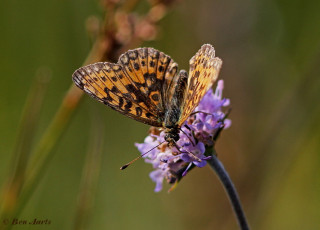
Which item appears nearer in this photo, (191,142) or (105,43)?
(191,142)

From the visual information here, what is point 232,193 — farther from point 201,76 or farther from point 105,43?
point 105,43

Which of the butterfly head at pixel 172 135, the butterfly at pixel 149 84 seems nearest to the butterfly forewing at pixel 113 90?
the butterfly at pixel 149 84

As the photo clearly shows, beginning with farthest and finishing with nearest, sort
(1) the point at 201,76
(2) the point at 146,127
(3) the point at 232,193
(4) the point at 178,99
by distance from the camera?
(2) the point at 146,127 < (4) the point at 178,99 < (1) the point at 201,76 < (3) the point at 232,193

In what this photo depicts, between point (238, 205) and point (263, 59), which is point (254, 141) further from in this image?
point (238, 205)

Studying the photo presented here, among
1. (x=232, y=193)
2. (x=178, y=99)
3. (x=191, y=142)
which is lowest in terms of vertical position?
(x=232, y=193)

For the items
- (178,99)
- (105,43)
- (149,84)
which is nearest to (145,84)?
(149,84)

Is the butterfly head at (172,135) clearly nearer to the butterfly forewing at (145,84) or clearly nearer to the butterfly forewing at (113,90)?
the butterfly forewing at (145,84)

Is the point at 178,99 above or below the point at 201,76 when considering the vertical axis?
above
